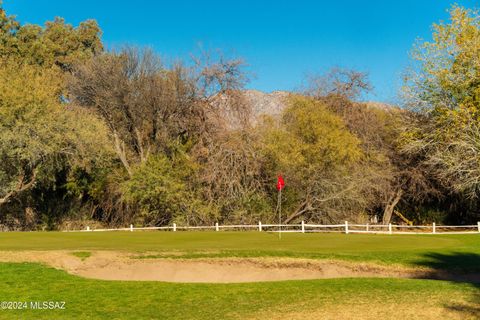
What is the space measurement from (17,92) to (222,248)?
23.9 m

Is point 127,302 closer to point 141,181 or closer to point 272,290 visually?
point 272,290

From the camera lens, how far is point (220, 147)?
42.2m

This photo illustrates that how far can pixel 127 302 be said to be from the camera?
40.9 feet

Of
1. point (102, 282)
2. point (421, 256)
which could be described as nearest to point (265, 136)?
point (421, 256)

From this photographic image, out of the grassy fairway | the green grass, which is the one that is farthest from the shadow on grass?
the green grass

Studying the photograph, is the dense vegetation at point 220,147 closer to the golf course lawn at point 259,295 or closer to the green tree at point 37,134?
the green tree at point 37,134

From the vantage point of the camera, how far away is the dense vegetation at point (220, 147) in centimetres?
3691

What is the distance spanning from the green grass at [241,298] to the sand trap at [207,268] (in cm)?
249

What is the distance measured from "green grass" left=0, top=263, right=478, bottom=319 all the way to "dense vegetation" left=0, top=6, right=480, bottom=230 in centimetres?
2245

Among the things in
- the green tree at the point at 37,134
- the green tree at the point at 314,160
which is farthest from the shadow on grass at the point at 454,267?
the green tree at the point at 37,134

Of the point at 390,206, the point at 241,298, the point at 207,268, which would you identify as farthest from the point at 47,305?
the point at 390,206

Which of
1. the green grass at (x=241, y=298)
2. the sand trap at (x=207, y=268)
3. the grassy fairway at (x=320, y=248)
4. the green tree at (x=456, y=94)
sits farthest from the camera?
the green tree at (x=456, y=94)

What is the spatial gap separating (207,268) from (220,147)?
78.5 ft

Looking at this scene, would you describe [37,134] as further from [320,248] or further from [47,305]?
[47,305]
